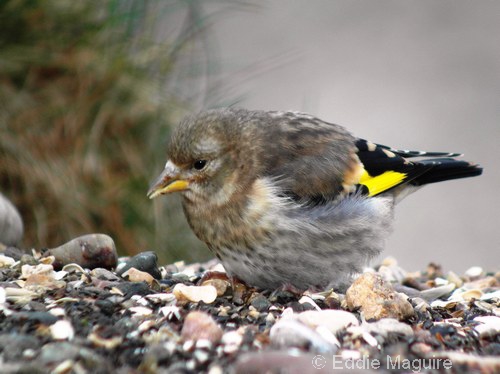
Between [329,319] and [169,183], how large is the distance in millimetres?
1285

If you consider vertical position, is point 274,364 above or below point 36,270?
below

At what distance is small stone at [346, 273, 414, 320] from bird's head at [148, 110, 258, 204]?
89 centimetres

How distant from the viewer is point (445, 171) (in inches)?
196

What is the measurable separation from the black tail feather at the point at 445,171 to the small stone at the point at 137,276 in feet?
5.80

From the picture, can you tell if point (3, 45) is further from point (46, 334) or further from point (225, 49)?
point (225, 49)

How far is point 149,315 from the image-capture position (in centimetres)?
336

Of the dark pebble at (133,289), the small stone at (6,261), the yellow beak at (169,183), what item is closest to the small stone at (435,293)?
the yellow beak at (169,183)

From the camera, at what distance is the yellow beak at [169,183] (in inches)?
166

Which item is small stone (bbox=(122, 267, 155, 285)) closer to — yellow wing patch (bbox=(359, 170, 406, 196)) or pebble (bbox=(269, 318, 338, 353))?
pebble (bbox=(269, 318, 338, 353))

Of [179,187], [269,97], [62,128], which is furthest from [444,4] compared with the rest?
[179,187]

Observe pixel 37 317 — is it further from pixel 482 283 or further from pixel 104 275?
pixel 482 283

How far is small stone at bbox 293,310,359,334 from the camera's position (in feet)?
10.7

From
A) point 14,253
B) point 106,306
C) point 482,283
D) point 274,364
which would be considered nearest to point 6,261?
point 14,253

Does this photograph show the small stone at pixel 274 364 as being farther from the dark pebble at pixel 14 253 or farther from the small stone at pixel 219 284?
the dark pebble at pixel 14 253
